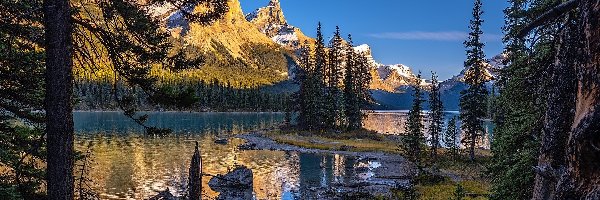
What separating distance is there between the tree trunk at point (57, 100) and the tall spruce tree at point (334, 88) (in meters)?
73.6

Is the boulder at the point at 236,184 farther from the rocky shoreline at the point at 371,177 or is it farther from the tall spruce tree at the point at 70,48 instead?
the tall spruce tree at the point at 70,48

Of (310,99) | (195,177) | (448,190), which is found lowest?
(448,190)

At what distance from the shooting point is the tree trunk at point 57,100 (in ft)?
27.1

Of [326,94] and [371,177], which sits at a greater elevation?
[326,94]

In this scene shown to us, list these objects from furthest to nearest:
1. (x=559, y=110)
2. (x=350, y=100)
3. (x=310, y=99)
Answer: (x=350, y=100) → (x=310, y=99) → (x=559, y=110)

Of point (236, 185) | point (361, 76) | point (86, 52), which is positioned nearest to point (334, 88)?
point (361, 76)

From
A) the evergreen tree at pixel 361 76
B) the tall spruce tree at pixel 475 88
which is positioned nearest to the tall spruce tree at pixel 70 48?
the tall spruce tree at pixel 475 88

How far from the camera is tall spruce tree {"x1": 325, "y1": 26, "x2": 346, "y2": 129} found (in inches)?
3292

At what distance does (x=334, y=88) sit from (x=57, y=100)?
264ft

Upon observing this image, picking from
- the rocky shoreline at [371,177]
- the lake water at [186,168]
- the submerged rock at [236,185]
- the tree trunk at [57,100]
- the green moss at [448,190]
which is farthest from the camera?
the lake water at [186,168]

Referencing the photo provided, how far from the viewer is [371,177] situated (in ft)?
139

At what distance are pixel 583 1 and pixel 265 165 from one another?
46.6 meters

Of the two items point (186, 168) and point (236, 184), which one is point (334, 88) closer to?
point (186, 168)

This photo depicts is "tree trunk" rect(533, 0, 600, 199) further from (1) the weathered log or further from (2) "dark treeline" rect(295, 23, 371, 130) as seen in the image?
(2) "dark treeline" rect(295, 23, 371, 130)
